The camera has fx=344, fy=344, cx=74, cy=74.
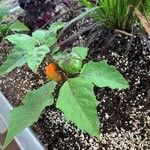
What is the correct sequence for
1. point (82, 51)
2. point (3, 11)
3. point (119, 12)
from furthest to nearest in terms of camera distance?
1. point (3, 11)
2. point (119, 12)
3. point (82, 51)

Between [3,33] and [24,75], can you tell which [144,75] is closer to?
[24,75]

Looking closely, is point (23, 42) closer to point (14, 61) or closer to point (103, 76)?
point (14, 61)

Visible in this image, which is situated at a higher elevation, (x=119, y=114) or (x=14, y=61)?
(x=14, y=61)

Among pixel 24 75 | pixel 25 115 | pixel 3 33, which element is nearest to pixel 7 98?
pixel 24 75

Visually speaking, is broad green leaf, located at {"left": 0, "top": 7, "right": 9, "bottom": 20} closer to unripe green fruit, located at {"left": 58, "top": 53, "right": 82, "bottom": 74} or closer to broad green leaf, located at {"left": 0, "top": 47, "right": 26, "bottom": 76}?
broad green leaf, located at {"left": 0, "top": 47, "right": 26, "bottom": 76}

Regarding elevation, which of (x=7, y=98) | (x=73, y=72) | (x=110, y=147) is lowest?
(x=110, y=147)

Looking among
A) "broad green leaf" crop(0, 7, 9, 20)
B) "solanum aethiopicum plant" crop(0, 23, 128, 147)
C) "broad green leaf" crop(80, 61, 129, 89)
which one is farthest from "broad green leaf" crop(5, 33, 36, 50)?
"broad green leaf" crop(0, 7, 9, 20)

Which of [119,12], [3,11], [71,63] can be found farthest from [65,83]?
[3,11]
